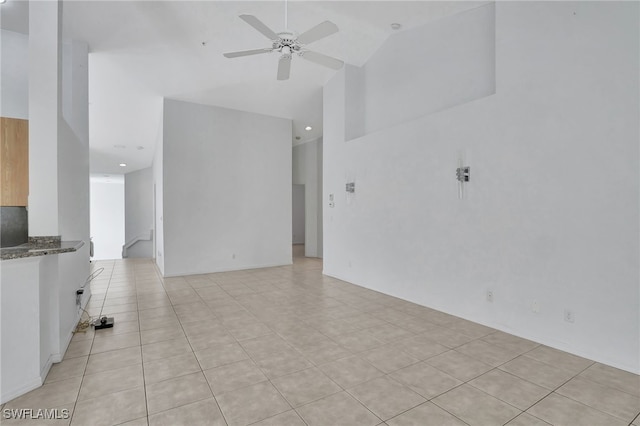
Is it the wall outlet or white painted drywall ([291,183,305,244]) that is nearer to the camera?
the wall outlet

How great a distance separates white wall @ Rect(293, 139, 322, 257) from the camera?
956 cm

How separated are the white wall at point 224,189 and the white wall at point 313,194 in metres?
1.68

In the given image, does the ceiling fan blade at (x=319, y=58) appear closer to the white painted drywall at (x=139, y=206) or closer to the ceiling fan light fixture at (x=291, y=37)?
the ceiling fan light fixture at (x=291, y=37)

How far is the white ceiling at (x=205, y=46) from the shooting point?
408cm

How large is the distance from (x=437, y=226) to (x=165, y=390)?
359cm

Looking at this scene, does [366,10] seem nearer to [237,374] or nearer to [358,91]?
[358,91]

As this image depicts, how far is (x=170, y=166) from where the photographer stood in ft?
21.5

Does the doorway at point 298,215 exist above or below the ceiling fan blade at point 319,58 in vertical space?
below

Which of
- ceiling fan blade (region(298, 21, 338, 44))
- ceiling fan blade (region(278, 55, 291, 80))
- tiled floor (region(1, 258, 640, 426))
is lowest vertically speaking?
tiled floor (region(1, 258, 640, 426))

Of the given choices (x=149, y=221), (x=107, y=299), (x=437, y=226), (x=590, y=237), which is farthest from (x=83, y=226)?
(x=149, y=221)

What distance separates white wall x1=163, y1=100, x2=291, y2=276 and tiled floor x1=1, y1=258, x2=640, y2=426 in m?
2.51

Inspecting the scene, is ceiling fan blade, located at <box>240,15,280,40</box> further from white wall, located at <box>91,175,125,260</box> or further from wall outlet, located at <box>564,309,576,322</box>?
white wall, located at <box>91,175,125,260</box>

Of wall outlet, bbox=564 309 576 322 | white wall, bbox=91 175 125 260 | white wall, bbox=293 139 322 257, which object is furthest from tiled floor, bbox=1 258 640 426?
white wall, bbox=91 175 125 260

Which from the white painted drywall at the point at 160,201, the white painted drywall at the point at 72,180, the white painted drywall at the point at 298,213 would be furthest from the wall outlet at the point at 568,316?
the white painted drywall at the point at 298,213
